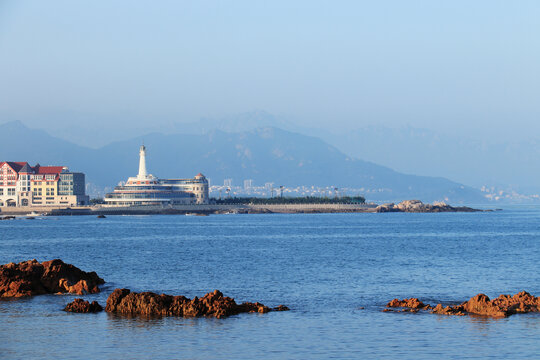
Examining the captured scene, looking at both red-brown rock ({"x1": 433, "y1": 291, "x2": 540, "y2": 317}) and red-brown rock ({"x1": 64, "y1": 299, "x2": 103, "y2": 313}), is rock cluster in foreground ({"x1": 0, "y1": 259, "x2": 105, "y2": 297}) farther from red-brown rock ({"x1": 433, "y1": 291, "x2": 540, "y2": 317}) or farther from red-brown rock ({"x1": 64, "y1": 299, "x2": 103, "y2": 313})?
red-brown rock ({"x1": 433, "y1": 291, "x2": 540, "y2": 317})

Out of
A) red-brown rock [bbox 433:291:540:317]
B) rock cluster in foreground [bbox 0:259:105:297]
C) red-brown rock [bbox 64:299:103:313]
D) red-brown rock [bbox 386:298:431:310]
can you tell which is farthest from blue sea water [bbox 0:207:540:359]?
rock cluster in foreground [bbox 0:259:105:297]

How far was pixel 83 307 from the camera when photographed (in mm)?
33688

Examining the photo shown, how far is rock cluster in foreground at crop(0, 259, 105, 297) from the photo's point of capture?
39375 millimetres

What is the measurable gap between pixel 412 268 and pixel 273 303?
18.9 m

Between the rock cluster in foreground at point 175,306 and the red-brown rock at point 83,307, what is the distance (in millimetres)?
465

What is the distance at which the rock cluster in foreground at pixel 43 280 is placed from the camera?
39375mm

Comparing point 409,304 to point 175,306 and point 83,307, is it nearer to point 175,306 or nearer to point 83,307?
point 175,306

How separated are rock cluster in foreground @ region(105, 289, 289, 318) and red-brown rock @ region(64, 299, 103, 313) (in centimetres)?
46

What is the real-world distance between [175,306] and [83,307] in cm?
403

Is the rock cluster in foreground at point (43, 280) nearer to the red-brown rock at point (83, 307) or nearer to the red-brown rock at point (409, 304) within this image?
the red-brown rock at point (83, 307)

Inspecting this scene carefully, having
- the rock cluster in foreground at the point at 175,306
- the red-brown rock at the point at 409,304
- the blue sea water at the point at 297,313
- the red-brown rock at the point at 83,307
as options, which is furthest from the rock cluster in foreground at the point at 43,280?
the red-brown rock at the point at 409,304

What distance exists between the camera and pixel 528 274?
48500 mm

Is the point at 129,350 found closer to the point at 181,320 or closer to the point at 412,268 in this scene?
the point at 181,320

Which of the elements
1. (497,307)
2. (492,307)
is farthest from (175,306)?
(497,307)
